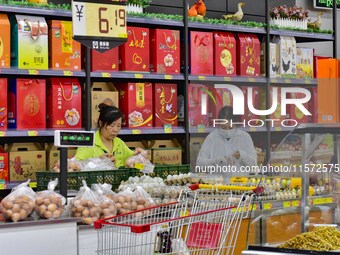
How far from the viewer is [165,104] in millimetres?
6945

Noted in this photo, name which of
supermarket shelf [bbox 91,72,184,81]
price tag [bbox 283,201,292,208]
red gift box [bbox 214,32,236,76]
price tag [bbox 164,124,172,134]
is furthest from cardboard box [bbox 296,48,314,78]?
price tag [bbox 283,201,292,208]

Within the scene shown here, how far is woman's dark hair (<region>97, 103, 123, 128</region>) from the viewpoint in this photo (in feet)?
19.9

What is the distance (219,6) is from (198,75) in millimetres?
1355

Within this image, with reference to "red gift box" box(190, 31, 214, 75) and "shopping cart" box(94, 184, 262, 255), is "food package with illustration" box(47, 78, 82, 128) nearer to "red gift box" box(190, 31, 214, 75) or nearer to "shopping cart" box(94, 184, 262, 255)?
"red gift box" box(190, 31, 214, 75)

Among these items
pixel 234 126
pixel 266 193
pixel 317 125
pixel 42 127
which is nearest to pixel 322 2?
pixel 234 126

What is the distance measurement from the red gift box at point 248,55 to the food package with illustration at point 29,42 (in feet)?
7.40

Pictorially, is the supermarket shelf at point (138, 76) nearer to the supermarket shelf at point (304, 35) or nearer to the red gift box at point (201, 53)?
the red gift box at point (201, 53)

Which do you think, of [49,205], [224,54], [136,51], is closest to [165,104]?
[136,51]

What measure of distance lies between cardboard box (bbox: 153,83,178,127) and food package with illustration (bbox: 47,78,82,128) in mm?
823

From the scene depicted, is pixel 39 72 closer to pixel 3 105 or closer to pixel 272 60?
pixel 3 105

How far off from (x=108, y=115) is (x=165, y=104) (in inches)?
39.1

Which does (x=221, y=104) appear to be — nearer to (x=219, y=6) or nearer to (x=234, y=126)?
(x=234, y=126)

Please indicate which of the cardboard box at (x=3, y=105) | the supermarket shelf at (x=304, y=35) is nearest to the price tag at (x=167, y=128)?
the cardboard box at (x=3, y=105)

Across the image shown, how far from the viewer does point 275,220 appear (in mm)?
3543
